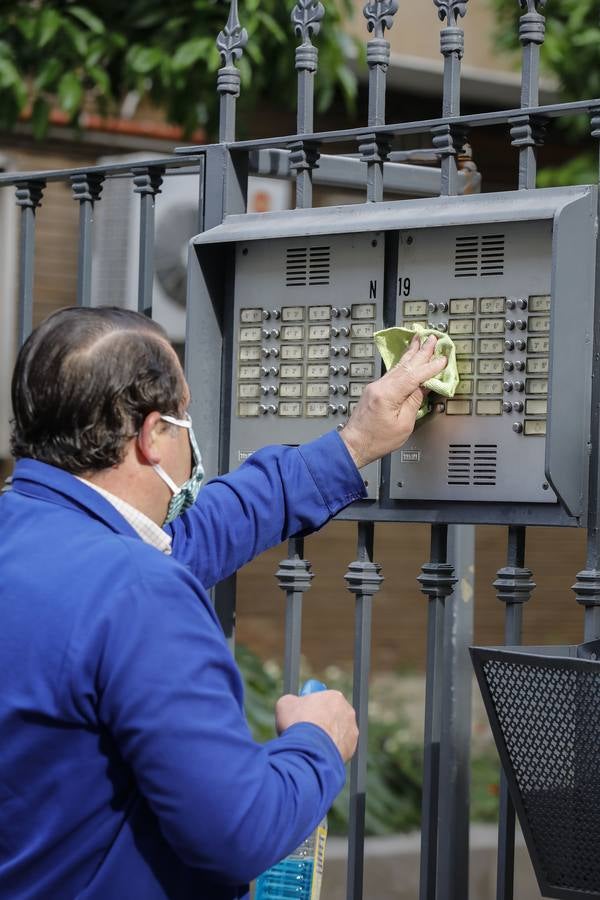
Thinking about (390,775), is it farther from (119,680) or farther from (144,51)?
(119,680)

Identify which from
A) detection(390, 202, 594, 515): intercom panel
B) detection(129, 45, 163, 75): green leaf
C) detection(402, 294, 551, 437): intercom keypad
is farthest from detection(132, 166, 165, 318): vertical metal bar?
detection(129, 45, 163, 75): green leaf

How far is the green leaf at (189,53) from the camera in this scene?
587cm

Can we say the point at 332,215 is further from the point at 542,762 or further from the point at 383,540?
the point at 383,540

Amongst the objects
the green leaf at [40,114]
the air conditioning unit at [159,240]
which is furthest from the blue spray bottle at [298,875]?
the air conditioning unit at [159,240]

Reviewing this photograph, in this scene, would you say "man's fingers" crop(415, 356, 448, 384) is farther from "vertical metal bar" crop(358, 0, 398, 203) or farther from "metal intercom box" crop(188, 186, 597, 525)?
"vertical metal bar" crop(358, 0, 398, 203)

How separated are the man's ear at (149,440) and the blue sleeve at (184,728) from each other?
23cm

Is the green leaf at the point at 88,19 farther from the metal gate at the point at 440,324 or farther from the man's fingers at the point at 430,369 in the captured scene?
the man's fingers at the point at 430,369

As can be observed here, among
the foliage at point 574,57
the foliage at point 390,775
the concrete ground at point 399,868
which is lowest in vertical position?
the concrete ground at point 399,868

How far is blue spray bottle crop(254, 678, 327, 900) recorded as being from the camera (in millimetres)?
2578

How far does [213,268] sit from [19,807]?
4.83 ft

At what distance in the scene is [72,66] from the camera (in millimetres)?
6188

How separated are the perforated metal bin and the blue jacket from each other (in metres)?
0.34

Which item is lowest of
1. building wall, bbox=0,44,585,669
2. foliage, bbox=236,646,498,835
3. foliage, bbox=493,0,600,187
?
foliage, bbox=236,646,498,835

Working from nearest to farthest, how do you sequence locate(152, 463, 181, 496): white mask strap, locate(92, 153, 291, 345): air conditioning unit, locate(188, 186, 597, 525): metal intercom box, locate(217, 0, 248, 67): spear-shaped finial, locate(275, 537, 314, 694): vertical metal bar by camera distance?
locate(152, 463, 181, 496): white mask strap, locate(188, 186, 597, 525): metal intercom box, locate(275, 537, 314, 694): vertical metal bar, locate(217, 0, 248, 67): spear-shaped finial, locate(92, 153, 291, 345): air conditioning unit
